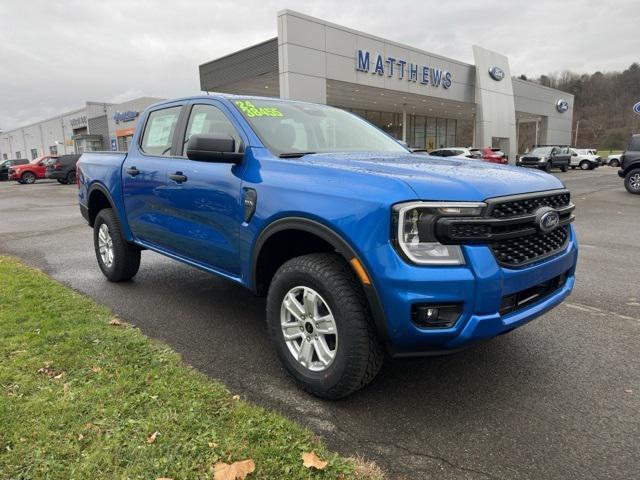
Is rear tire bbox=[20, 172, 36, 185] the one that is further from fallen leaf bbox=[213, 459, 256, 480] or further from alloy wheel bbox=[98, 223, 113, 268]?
fallen leaf bbox=[213, 459, 256, 480]

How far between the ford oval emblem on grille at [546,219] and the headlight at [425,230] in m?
0.50

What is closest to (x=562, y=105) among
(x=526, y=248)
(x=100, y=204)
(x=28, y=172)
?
(x=28, y=172)

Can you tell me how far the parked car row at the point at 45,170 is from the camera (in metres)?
25.9

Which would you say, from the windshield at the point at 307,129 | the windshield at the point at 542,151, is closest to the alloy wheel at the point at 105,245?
the windshield at the point at 307,129

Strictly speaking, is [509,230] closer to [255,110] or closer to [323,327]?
[323,327]

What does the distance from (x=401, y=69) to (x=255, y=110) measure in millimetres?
24939

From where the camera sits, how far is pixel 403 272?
7.63ft

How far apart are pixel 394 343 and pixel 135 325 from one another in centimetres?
252

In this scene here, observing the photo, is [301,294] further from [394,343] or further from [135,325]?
[135,325]

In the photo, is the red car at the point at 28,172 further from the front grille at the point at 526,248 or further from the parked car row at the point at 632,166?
the front grille at the point at 526,248

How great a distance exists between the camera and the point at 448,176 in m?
2.56

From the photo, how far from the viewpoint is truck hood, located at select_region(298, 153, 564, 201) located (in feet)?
7.90

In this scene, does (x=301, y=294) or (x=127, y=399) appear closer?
(x=127, y=399)

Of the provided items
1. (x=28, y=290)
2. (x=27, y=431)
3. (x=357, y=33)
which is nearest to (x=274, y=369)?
(x=27, y=431)
